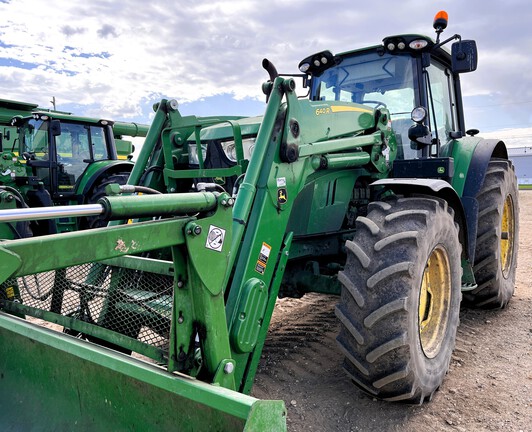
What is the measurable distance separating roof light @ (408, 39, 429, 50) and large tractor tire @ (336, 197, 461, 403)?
1.68 m

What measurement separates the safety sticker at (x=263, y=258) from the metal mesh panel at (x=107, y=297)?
1.60ft

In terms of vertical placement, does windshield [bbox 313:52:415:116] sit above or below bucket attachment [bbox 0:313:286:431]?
above

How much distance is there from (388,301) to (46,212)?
184 centimetres

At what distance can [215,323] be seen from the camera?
2123 millimetres

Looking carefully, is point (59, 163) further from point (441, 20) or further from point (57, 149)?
point (441, 20)

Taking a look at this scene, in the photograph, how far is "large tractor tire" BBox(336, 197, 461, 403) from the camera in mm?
2684

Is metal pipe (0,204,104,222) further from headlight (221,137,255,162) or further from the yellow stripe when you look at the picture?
the yellow stripe

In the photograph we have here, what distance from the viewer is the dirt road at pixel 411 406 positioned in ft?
9.61

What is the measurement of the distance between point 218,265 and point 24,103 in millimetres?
14914

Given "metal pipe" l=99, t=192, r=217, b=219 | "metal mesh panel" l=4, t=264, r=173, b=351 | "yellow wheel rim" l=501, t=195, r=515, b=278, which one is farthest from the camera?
"yellow wheel rim" l=501, t=195, r=515, b=278

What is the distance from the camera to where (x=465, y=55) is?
Result: 3859mm

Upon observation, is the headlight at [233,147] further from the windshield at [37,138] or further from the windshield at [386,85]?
the windshield at [37,138]

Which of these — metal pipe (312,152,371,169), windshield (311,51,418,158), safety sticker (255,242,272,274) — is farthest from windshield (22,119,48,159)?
safety sticker (255,242,272,274)

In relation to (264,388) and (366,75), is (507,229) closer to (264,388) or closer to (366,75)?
(366,75)
